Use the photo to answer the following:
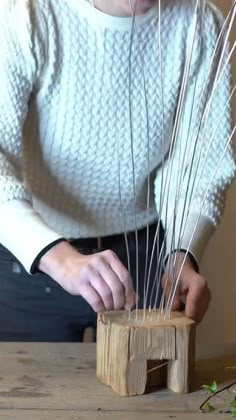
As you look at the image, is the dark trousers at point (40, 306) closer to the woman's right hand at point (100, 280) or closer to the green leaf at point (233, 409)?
the woman's right hand at point (100, 280)

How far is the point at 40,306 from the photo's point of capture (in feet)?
3.91

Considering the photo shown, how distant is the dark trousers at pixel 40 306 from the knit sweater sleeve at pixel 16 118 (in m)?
0.16

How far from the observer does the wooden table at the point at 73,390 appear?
817 mm

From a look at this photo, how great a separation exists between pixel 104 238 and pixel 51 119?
20 centimetres

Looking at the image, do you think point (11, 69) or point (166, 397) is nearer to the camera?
point (166, 397)

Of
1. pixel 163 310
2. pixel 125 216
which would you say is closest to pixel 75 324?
pixel 125 216

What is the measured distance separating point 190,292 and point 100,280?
137 millimetres

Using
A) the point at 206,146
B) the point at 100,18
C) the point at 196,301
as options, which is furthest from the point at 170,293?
the point at 100,18

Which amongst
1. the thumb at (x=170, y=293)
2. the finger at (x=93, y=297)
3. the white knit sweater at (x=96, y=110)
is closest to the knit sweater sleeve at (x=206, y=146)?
the white knit sweater at (x=96, y=110)

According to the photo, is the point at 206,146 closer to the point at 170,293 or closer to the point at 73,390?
the point at 170,293

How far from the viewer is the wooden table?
0.82 m

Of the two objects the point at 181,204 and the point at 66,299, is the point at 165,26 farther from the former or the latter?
the point at 66,299

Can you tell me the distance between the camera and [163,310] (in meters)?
0.93

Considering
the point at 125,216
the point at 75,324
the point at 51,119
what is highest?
the point at 51,119
